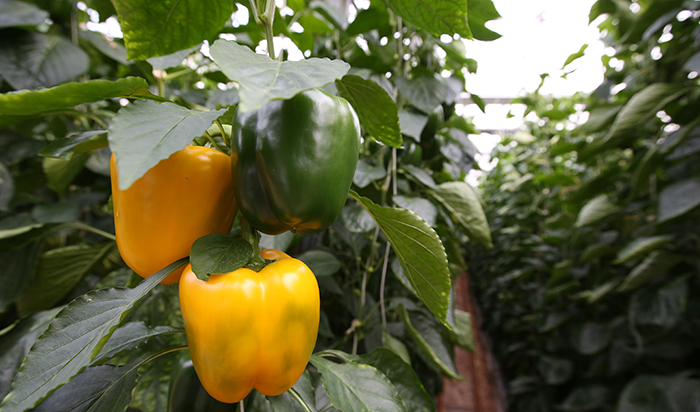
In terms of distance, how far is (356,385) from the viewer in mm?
375

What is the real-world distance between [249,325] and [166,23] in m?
0.31

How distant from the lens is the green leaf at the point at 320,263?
0.65 meters

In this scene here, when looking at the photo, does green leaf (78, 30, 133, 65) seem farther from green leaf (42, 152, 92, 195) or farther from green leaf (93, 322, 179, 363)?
green leaf (93, 322, 179, 363)

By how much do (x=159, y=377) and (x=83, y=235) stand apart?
553mm

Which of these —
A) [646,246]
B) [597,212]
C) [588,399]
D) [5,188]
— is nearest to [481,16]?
[5,188]

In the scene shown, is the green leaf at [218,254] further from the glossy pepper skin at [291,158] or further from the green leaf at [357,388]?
the green leaf at [357,388]

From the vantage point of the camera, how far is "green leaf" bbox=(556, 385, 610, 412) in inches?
60.1

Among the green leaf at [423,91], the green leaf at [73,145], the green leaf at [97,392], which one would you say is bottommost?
the green leaf at [97,392]

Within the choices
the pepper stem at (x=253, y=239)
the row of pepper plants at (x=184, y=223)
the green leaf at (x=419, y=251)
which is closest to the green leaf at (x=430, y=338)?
the row of pepper plants at (x=184, y=223)

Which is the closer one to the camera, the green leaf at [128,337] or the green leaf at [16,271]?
the green leaf at [128,337]

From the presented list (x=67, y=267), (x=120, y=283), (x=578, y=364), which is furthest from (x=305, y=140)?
(x=578, y=364)

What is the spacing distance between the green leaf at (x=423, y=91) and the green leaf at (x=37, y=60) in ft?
1.96

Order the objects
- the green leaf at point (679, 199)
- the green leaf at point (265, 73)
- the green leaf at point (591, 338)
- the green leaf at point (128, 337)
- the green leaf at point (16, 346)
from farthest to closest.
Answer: the green leaf at point (591, 338) < the green leaf at point (679, 199) < the green leaf at point (16, 346) < the green leaf at point (128, 337) < the green leaf at point (265, 73)

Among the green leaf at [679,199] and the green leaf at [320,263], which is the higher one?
the green leaf at [679,199]
